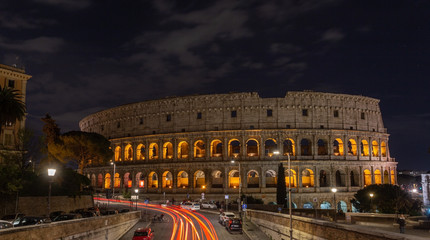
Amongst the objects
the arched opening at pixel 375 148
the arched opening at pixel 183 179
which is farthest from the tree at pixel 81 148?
the arched opening at pixel 375 148

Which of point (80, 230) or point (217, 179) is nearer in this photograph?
point (80, 230)

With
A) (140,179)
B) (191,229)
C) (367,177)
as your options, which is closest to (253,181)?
(367,177)

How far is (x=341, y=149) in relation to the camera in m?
80.2

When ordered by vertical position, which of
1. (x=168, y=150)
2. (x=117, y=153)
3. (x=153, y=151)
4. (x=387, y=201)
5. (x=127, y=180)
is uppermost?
(x=168, y=150)

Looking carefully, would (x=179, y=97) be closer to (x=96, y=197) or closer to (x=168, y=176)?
(x=168, y=176)

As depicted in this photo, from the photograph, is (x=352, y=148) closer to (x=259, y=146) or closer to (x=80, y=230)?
(x=259, y=146)

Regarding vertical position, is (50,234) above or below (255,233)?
above

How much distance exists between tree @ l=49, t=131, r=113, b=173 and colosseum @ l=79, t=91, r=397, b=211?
47.3ft

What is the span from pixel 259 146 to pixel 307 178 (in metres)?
13.5

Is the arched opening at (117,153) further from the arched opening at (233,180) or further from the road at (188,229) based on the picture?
the road at (188,229)

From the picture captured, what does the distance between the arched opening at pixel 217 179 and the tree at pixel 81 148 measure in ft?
77.5

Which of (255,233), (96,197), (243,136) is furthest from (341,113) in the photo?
(96,197)

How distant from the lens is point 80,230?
89.4 feet

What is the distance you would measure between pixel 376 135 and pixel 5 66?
74468 mm
